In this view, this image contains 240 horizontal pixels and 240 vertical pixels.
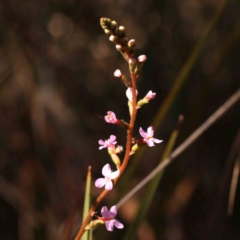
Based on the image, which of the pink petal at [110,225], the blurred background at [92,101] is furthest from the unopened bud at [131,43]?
the blurred background at [92,101]

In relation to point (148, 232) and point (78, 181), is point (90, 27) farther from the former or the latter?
point (148, 232)

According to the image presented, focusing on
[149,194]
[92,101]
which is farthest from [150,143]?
[92,101]

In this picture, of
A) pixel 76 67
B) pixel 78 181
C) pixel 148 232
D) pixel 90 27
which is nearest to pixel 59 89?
pixel 76 67

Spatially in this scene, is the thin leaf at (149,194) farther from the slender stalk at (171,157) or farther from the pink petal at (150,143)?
the pink petal at (150,143)

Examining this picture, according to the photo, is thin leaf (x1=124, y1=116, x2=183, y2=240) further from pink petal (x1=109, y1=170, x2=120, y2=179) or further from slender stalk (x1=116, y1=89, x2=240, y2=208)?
pink petal (x1=109, y1=170, x2=120, y2=179)

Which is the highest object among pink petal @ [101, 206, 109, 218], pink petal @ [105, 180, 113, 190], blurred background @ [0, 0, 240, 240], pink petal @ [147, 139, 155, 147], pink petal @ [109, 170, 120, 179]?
A: blurred background @ [0, 0, 240, 240]

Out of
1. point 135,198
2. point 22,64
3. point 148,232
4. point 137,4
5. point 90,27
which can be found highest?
point 137,4

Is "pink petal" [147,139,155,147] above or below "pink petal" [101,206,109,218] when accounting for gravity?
above

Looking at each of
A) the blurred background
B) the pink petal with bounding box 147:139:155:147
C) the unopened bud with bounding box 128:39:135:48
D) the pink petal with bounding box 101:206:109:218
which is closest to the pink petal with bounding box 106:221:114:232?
the pink petal with bounding box 101:206:109:218

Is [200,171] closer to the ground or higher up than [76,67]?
closer to the ground
